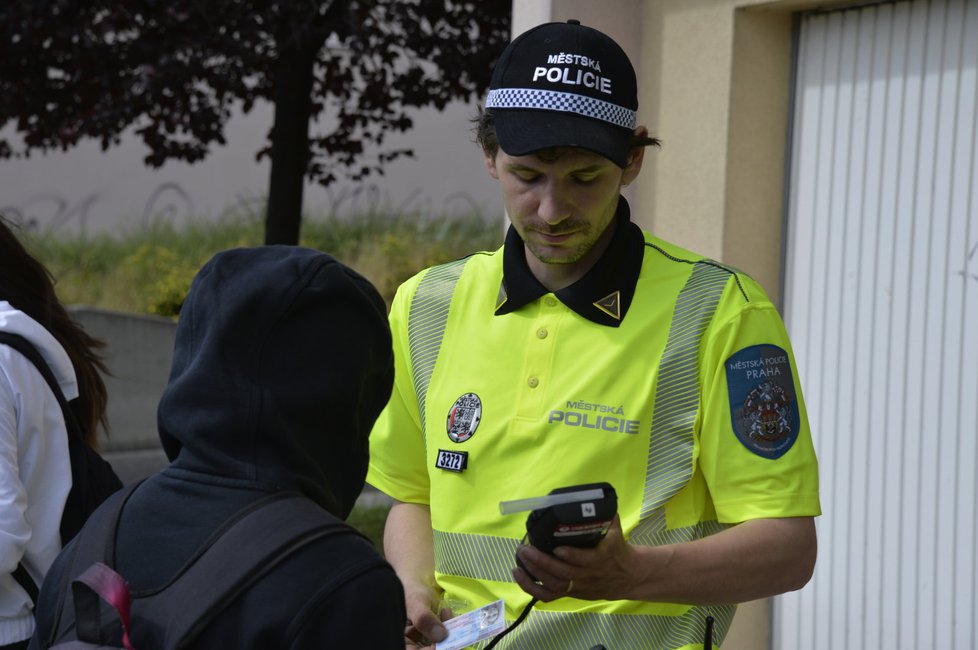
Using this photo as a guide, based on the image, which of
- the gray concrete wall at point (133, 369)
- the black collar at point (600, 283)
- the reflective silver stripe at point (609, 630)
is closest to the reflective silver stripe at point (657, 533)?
the reflective silver stripe at point (609, 630)

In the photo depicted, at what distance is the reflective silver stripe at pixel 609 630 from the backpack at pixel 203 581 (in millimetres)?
845

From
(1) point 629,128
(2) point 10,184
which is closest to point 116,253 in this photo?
(2) point 10,184

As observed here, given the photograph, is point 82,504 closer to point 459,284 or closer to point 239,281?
point 459,284

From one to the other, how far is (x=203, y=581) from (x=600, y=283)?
1.19 m

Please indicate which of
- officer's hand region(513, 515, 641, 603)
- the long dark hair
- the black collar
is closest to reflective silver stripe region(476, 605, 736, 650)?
officer's hand region(513, 515, 641, 603)

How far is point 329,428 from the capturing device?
1.90 m

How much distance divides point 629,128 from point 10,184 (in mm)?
14272

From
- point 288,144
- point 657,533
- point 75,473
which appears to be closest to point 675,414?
point 657,533

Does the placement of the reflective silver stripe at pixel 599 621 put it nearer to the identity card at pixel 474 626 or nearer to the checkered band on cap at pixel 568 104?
the identity card at pixel 474 626

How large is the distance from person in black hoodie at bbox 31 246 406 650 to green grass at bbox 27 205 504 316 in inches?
421

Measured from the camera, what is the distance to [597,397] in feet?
8.46

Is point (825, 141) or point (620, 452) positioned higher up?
point (825, 141)

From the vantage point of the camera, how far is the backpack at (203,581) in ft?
5.67

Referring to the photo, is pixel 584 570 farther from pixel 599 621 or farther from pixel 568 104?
pixel 568 104
